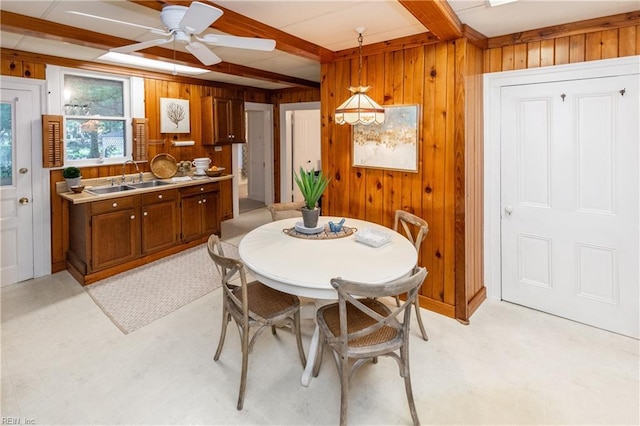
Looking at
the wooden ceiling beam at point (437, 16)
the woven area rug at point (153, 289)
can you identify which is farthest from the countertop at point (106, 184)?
the wooden ceiling beam at point (437, 16)

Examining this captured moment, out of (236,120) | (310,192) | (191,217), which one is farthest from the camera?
(236,120)

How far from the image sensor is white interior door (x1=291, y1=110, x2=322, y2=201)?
6.88m

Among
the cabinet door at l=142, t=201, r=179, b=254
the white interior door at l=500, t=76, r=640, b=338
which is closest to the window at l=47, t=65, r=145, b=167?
the cabinet door at l=142, t=201, r=179, b=254

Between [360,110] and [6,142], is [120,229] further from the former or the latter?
[360,110]

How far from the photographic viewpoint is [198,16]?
1774 mm

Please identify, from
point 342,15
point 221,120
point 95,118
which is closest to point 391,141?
point 342,15

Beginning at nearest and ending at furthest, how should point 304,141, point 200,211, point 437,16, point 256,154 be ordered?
point 437,16
point 200,211
point 304,141
point 256,154

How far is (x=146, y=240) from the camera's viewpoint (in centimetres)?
413

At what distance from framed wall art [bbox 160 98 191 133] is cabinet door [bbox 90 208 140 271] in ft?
4.91

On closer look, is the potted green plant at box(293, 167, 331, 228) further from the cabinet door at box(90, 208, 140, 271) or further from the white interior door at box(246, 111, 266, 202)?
the white interior door at box(246, 111, 266, 202)

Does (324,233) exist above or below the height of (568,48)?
below

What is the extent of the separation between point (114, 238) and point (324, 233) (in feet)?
8.27

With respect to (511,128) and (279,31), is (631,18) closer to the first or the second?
(511,128)

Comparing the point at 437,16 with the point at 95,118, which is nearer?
the point at 437,16
